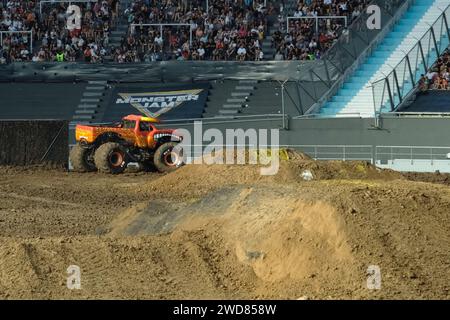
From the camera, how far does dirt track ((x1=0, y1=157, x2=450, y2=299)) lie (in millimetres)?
13156

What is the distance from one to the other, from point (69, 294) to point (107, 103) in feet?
76.9

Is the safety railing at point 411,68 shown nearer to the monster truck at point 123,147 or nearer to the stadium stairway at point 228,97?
the stadium stairway at point 228,97

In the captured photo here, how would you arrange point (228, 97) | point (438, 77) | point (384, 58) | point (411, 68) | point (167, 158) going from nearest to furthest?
point (167, 158) → point (411, 68) → point (438, 77) → point (384, 58) → point (228, 97)

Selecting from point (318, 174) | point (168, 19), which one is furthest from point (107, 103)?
point (318, 174)

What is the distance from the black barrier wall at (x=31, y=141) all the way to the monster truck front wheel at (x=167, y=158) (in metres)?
2.81

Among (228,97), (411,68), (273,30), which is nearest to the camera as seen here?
(411,68)

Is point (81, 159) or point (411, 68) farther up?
point (411, 68)

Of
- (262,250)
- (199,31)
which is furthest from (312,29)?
(262,250)

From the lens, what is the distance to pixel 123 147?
1218 inches

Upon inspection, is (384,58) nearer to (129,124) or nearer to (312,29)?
(312,29)

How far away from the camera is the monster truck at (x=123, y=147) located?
30719mm

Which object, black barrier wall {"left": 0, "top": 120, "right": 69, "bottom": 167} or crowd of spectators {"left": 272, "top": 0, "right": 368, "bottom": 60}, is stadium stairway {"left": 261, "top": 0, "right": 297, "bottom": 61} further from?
black barrier wall {"left": 0, "top": 120, "right": 69, "bottom": 167}

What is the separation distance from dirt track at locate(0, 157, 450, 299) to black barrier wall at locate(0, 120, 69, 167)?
498 inches

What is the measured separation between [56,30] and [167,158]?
33.5 ft
